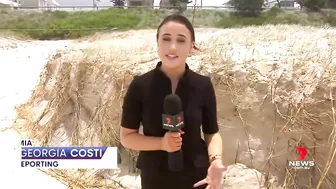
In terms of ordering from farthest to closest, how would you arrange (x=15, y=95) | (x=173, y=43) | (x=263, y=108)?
(x=15, y=95) < (x=263, y=108) < (x=173, y=43)

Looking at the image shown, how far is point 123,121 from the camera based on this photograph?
1407 mm

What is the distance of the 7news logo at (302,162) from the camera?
2.93 meters

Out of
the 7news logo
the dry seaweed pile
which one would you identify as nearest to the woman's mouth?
the dry seaweed pile

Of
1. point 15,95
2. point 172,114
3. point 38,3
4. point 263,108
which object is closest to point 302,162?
point 263,108

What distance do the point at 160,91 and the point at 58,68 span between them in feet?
14.0

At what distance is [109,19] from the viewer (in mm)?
18438

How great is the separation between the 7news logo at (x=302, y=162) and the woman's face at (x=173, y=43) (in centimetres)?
191

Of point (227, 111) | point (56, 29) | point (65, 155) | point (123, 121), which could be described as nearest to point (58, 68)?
point (65, 155)

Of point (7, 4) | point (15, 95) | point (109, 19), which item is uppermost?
point (7, 4)

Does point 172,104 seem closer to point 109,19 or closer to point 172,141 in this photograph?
point 172,141

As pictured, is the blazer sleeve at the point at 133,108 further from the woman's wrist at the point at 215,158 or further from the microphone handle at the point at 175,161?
the woman's wrist at the point at 215,158

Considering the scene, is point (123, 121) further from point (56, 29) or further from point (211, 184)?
point (56, 29)

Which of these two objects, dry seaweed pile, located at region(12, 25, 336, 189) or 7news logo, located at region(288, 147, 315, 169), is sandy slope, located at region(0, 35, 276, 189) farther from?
7news logo, located at region(288, 147, 315, 169)

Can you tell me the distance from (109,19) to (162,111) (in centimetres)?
1767
